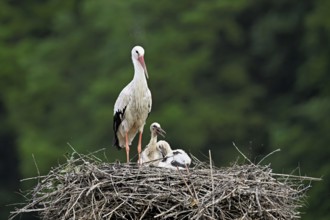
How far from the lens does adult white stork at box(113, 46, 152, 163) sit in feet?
53.9

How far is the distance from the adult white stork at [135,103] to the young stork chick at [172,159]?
0.91 feet

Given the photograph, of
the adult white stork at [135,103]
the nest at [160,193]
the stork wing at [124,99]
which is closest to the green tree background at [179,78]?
the adult white stork at [135,103]

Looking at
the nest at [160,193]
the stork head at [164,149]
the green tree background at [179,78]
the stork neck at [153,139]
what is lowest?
the nest at [160,193]

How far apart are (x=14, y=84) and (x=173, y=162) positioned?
2331 cm

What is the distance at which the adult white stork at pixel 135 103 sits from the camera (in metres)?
16.4

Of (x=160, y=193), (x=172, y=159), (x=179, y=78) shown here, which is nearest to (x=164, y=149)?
(x=172, y=159)

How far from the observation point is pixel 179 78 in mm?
33719

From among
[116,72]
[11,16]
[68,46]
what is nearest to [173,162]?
[116,72]

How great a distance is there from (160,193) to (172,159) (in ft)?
5.96

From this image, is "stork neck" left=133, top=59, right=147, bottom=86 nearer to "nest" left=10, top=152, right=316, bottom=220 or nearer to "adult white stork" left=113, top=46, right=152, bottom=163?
"adult white stork" left=113, top=46, right=152, bottom=163

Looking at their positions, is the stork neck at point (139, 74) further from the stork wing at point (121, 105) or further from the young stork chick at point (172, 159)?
the young stork chick at point (172, 159)

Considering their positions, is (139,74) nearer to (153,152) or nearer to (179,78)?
(153,152)

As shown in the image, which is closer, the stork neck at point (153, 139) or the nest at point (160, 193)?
the nest at point (160, 193)

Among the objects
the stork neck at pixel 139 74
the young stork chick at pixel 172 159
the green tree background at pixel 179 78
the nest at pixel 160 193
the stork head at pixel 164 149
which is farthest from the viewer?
the green tree background at pixel 179 78
